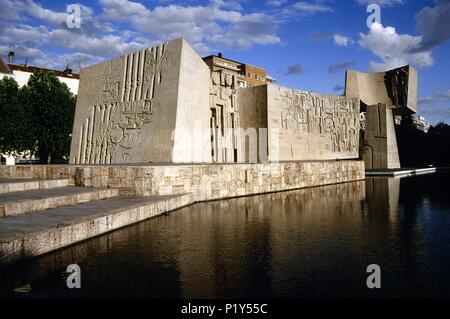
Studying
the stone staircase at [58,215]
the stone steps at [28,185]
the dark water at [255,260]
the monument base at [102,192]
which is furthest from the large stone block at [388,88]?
the stone steps at [28,185]

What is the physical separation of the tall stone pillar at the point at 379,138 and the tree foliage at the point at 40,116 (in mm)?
21208

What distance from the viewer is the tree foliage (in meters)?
23.0

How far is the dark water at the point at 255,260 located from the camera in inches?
140

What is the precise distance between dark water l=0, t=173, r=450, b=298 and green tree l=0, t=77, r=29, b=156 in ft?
62.5

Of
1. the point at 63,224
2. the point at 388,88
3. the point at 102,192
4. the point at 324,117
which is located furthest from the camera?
the point at 388,88

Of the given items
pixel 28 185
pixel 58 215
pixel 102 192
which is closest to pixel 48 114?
pixel 28 185

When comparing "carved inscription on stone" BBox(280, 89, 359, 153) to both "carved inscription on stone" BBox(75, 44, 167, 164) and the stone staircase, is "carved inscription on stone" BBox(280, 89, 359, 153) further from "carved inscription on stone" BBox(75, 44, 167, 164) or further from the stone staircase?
the stone staircase

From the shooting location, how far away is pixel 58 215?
6250mm

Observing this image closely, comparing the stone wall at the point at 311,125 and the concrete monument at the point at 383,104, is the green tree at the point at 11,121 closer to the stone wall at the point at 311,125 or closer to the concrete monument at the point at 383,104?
the stone wall at the point at 311,125

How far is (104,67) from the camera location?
16.7 m

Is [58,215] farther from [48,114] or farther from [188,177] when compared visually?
[48,114]

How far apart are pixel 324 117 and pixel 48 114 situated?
61.0 ft
